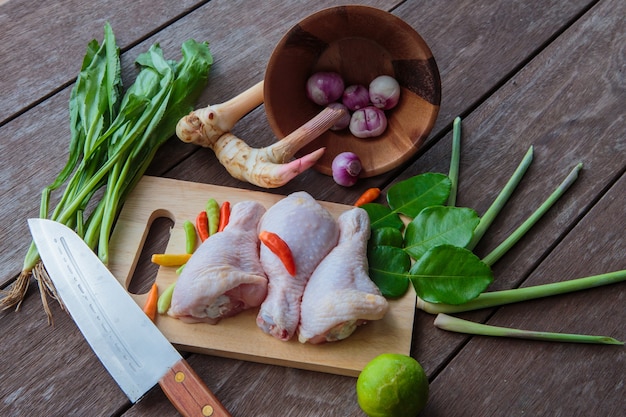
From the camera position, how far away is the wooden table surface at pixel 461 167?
127 cm

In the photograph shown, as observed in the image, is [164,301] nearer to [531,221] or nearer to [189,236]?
[189,236]

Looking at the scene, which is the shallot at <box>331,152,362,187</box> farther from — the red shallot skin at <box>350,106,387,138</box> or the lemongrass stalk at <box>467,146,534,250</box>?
the lemongrass stalk at <box>467,146,534,250</box>

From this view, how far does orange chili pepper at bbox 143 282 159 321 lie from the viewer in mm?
1314

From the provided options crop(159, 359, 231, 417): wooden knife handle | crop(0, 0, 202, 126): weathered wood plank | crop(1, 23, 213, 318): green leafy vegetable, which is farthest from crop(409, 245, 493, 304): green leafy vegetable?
crop(0, 0, 202, 126): weathered wood plank

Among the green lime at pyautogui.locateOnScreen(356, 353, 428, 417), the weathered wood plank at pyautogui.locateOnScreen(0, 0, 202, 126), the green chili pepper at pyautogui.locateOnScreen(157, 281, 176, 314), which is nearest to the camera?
the green lime at pyautogui.locateOnScreen(356, 353, 428, 417)

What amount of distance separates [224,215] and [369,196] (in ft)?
1.16

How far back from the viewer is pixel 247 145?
154 cm

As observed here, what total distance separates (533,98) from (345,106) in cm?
54

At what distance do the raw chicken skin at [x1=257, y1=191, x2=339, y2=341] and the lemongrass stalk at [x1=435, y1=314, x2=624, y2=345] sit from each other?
0.30 meters

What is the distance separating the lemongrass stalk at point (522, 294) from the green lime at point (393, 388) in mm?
231

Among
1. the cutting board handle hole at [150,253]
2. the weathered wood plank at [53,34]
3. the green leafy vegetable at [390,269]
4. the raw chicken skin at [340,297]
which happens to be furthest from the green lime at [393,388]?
the weathered wood plank at [53,34]

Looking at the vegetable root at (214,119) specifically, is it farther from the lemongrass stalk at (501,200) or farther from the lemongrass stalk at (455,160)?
the lemongrass stalk at (501,200)

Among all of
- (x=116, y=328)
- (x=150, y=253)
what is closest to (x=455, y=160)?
(x=150, y=253)

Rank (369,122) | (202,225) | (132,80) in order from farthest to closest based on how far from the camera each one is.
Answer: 1. (132,80)
2. (369,122)
3. (202,225)
